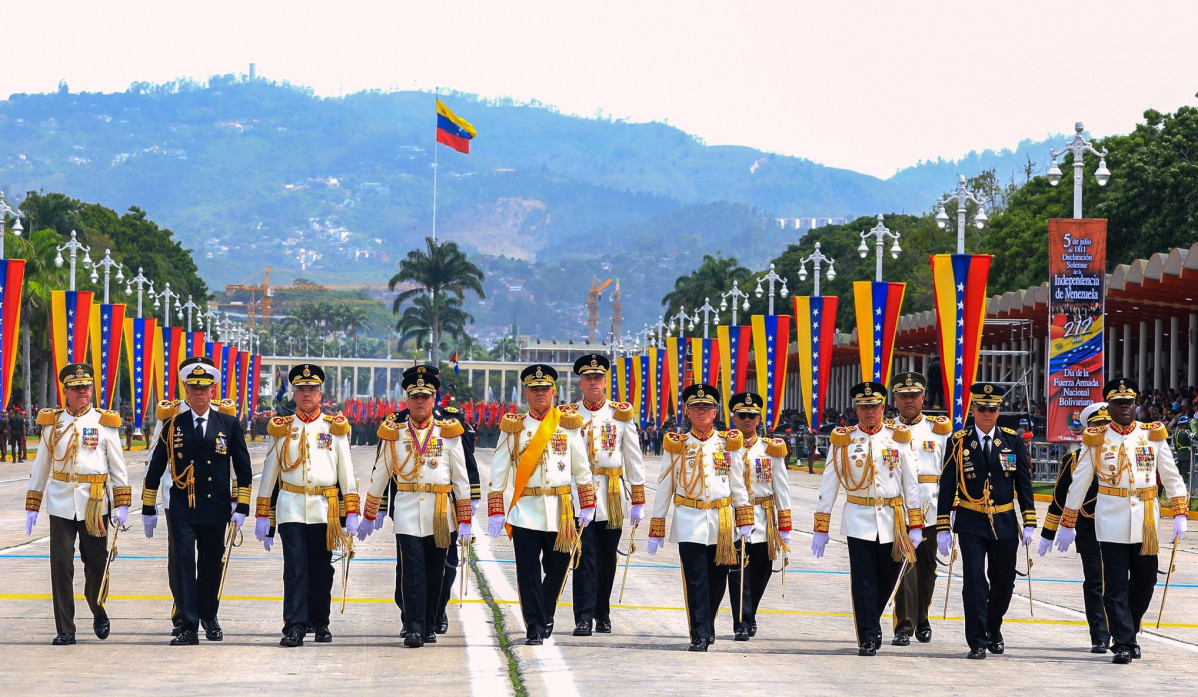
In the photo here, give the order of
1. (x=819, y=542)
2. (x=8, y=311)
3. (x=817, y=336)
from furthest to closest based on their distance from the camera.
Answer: (x=817, y=336) < (x=8, y=311) < (x=819, y=542)

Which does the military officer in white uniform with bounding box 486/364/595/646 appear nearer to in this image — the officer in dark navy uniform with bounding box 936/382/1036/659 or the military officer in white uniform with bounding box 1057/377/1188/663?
the officer in dark navy uniform with bounding box 936/382/1036/659

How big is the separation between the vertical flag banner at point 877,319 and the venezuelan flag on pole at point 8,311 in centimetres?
1955

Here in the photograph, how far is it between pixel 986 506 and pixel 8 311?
107ft

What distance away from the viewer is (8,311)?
39438mm

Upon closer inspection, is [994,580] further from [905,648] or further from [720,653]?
[720,653]

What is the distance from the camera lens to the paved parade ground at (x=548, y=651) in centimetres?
955

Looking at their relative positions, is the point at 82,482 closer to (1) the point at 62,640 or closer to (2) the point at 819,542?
(1) the point at 62,640

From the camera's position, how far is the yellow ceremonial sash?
38.3 ft

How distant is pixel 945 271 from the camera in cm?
3111

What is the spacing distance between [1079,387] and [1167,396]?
1260cm

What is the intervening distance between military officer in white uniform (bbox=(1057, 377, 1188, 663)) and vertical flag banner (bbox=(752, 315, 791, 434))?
36310 mm

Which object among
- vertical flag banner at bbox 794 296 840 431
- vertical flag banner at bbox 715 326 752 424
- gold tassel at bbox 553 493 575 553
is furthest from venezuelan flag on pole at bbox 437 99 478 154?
gold tassel at bbox 553 493 575 553

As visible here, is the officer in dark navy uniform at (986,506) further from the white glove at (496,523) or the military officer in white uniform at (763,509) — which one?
the white glove at (496,523)

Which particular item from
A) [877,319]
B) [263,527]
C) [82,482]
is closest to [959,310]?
[877,319]
